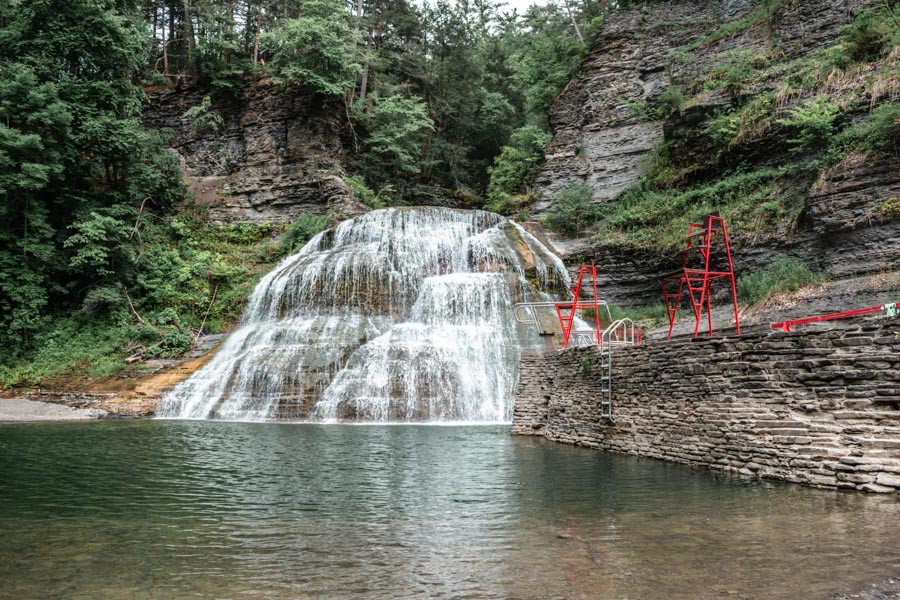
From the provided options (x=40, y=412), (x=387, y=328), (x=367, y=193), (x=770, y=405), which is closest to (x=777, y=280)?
(x=770, y=405)

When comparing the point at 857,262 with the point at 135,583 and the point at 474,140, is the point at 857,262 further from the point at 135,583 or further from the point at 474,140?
the point at 474,140

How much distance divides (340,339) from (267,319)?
15.3ft

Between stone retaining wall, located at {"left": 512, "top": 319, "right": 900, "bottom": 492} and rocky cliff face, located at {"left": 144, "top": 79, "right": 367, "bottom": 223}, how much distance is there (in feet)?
73.3

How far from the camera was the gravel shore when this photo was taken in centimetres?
1788

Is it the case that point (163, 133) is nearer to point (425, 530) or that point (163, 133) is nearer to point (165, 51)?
point (165, 51)

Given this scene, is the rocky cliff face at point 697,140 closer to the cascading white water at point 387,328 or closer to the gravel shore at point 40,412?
the cascading white water at point 387,328

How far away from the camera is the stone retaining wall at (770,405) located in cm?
629

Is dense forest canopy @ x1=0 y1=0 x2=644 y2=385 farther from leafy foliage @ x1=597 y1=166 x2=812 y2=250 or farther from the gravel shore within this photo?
leafy foliage @ x1=597 y1=166 x2=812 y2=250

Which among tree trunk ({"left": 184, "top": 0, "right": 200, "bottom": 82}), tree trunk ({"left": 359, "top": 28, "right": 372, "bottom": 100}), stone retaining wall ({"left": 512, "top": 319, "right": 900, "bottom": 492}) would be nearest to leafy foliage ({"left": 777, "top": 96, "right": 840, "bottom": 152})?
stone retaining wall ({"left": 512, "top": 319, "right": 900, "bottom": 492})

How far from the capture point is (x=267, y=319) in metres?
22.5

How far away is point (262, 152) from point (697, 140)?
2299 cm

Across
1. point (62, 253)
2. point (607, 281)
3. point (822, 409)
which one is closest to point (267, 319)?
point (62, 253)

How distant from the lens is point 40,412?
18.4 meters

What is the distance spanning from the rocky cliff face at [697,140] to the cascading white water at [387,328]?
4362 mm
